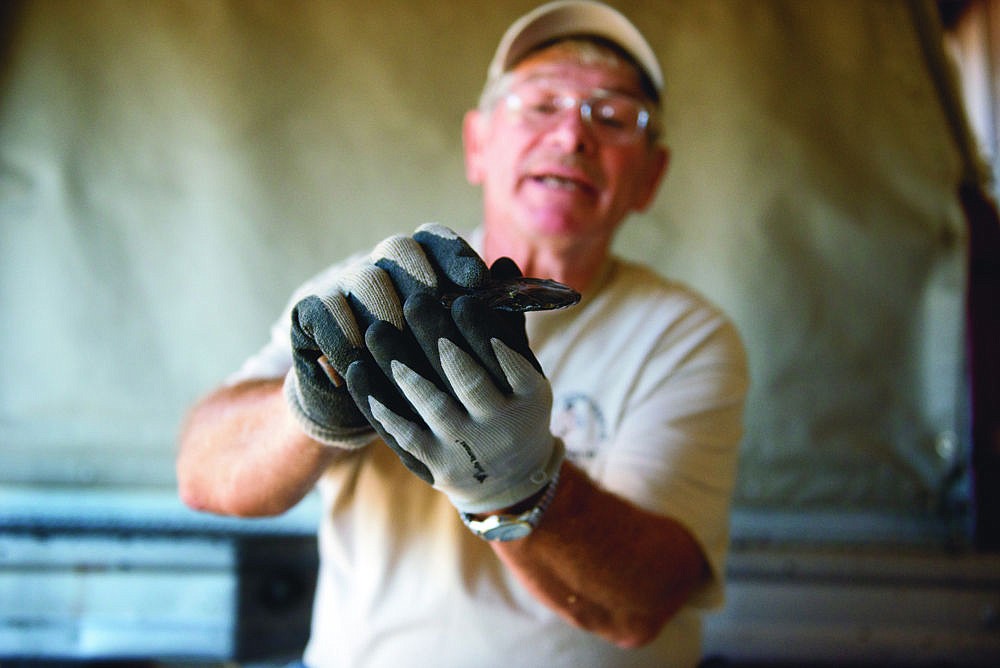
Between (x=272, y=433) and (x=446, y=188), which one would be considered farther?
(x=446, y=188)

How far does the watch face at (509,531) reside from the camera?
78 cm

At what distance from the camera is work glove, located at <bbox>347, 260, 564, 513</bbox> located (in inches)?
24.2

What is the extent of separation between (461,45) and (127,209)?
34.3 inches

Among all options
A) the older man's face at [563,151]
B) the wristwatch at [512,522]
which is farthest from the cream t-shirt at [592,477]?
the wristwatch at [512,522]

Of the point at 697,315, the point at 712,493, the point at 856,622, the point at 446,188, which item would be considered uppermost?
the point at 446,188

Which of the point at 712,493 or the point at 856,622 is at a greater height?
the point at 712,493

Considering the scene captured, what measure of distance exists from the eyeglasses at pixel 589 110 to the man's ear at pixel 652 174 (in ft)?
0.31

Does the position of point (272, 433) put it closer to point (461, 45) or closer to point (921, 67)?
point (461, 45)

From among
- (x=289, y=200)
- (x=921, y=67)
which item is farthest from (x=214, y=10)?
(x=921, y=67)

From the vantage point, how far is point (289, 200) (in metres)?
1.76

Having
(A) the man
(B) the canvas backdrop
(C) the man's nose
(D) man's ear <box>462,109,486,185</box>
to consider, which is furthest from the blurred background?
(C) the man's nose

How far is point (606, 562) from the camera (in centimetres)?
90

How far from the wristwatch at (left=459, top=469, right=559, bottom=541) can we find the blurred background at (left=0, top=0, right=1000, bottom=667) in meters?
1.07

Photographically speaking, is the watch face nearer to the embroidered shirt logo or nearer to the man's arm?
the man's arm
